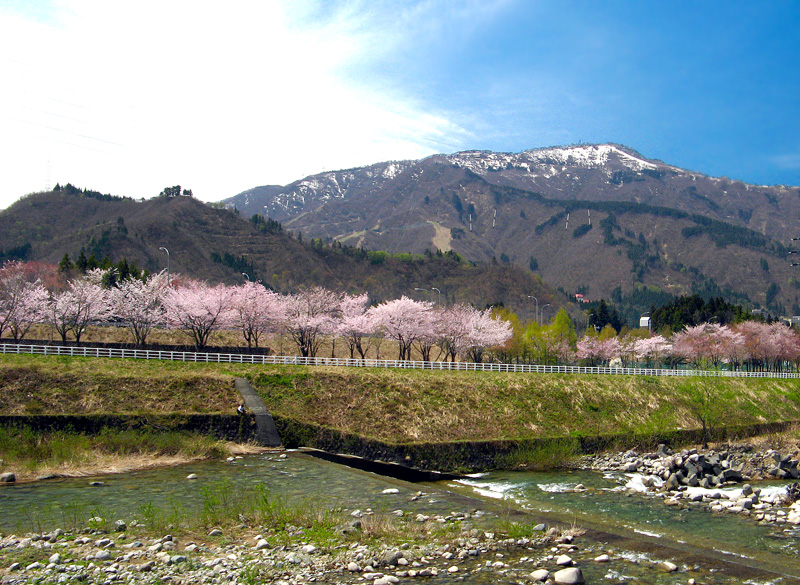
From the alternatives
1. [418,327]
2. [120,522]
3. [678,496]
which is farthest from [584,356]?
[120,522]

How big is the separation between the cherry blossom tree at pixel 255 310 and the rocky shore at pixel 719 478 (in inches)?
1492

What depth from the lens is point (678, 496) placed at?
2792 cm

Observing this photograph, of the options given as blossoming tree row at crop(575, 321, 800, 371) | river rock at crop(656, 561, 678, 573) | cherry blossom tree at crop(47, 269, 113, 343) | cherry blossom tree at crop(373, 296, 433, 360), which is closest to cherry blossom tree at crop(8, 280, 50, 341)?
cherry blossom tree at crop(47, 269, 113, 343)

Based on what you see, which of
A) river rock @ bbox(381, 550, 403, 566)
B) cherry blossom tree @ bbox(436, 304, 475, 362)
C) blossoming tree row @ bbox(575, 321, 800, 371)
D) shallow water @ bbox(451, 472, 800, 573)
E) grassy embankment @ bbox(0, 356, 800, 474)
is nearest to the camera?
river rock @ bbox(381, 550, 403, 566)

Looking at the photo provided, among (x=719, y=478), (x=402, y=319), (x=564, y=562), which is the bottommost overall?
(x=719, y=478)

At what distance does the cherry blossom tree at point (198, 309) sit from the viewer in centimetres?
5953

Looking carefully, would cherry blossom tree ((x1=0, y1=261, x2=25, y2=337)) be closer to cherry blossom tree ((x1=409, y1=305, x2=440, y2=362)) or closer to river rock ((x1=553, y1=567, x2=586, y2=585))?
cherry blossom tree ((x1=409, y1=305, x2=440, y2=362))

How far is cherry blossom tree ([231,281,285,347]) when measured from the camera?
2511 inches

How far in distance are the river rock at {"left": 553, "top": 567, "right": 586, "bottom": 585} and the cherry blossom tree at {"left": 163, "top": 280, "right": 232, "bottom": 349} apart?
4881cm

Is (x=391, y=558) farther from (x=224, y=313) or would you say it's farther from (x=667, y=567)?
(x=224, y=313)

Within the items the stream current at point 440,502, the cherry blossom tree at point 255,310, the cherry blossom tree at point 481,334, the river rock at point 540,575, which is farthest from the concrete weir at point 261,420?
the cherry blossom tree at point 481,334

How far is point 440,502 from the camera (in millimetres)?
24266

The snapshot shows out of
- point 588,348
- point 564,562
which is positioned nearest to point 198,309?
point 564,562

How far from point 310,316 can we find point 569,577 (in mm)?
53284
